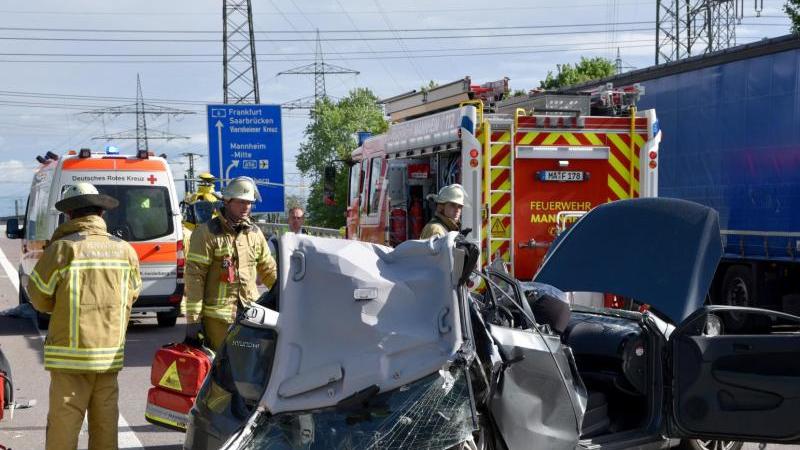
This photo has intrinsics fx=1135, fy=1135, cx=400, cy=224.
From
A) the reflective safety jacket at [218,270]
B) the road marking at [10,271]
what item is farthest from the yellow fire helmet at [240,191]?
the road marking at [10,271]

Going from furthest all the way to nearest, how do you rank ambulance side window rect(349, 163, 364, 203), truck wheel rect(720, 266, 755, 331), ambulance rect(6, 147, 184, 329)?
ambulance side window rect(349, 163, 364, 203) < truck wheel rect(720, 266, 755, 331) < ambulance rect(6, 147, 184, 329)

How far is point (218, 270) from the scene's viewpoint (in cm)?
763

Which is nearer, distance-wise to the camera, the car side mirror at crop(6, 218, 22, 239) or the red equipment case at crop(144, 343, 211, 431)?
the red equipment case at crop(144, 343, 211, 431)

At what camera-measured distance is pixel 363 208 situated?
1498 centimetres

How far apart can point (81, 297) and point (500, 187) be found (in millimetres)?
6278

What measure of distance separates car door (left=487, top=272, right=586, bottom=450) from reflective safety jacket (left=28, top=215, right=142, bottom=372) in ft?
7.17

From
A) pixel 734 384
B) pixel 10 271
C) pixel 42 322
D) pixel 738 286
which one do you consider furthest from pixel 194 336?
pixel 10 271

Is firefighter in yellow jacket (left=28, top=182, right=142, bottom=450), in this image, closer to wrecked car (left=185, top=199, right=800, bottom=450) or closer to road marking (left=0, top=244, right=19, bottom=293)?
wrecked car (left=185, top=199, right=800, bottom=450)

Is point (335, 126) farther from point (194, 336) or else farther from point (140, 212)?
point (194, 336)

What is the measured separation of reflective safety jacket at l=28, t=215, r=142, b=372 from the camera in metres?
6.08

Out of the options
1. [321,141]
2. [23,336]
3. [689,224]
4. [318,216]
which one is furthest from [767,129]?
[321,141]

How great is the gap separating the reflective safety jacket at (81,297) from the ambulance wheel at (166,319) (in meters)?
8.99

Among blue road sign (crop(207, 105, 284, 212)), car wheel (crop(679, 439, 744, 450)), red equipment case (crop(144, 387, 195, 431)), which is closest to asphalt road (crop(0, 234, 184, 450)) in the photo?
red equipment case (crop(144, 387, 195, 431))

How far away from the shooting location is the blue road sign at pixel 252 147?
19266mm
